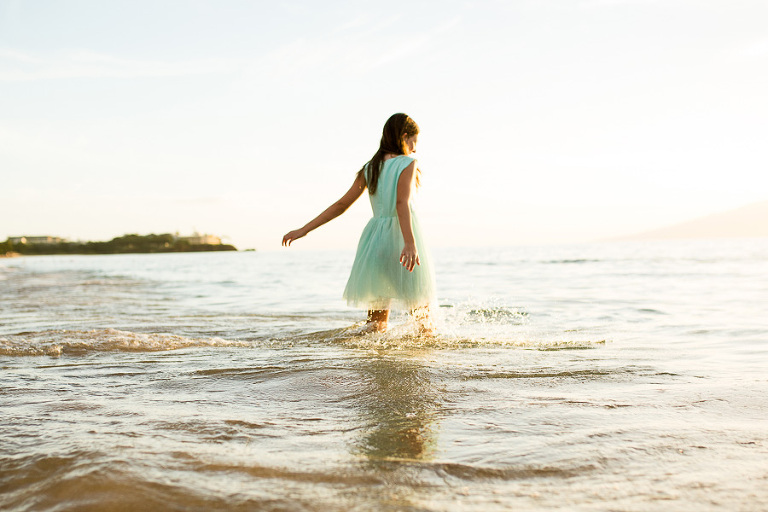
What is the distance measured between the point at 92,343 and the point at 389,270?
2.43 m

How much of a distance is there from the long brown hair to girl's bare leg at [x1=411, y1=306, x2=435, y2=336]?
1.14 m

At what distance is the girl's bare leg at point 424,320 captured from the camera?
210 inches

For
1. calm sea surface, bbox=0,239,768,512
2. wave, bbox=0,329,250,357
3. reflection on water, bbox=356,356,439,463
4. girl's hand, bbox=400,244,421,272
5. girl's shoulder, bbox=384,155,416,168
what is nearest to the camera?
calm sea surface, bbox=0,239,768,512

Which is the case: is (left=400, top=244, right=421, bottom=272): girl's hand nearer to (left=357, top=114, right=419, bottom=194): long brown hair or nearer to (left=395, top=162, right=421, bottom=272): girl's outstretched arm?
(left=395, top=162, right=421, bottom=272): girl's outstretched arm

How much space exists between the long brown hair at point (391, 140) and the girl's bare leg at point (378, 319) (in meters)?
1.07

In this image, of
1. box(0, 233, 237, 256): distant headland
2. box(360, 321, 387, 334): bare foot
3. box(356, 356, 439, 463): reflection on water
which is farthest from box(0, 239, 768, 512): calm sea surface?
box(0, 233, 237, 256): distant headland

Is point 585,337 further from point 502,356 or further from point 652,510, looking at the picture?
point 652,510

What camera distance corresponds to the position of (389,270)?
5.16 m

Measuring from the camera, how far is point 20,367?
12.4 ft

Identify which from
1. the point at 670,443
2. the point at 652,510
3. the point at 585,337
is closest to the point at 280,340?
the point at 585,337

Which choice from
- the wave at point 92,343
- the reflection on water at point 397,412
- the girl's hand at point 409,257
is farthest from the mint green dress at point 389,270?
the reflection on water at point 397,412

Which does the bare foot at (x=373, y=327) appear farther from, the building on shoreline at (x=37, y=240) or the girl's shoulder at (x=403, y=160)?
the building on shoreline at (x=37, y=240)

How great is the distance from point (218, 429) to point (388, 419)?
0.67 metres

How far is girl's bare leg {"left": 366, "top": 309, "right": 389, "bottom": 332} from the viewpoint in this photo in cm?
530
